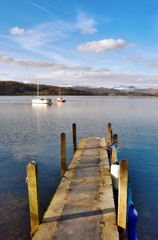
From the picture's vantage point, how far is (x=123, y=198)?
241 inches

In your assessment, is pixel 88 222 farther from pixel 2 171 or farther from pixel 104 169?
pixel 2 171

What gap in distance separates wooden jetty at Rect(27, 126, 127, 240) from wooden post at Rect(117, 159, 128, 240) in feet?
0.42

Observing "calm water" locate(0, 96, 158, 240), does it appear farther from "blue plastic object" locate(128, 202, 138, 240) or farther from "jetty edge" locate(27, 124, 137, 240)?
"jetty edge" locate(27, 124, 137, 240)

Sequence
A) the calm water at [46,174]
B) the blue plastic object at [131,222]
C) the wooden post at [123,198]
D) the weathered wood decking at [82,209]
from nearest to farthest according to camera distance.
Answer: the weathered wood decking at [82,209] → the wooden post at [123,198] → the blue plastic object at [131,222] → the calm water at [46,174]

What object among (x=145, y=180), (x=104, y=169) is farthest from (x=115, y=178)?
(x=145, y=180)

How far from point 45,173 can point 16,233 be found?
6.14 m

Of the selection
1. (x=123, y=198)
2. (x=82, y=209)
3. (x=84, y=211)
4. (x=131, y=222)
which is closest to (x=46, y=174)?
(x=82, y=209)

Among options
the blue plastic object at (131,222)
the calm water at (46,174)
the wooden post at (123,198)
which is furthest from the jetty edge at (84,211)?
the calm water at (46,174)

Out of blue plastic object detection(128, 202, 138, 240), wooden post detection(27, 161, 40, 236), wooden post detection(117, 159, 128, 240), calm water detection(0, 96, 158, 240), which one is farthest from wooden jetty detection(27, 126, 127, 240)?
calm water detection(0, 96, 158, 240)

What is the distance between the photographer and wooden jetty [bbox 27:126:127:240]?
580 cm

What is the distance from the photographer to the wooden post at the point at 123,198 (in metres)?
A: 5.99

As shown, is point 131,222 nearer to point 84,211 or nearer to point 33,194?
point 84,211

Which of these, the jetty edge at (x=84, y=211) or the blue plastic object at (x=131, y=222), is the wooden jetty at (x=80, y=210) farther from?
the blue plastic object at (x=131, y=222)

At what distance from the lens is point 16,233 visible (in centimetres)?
786
